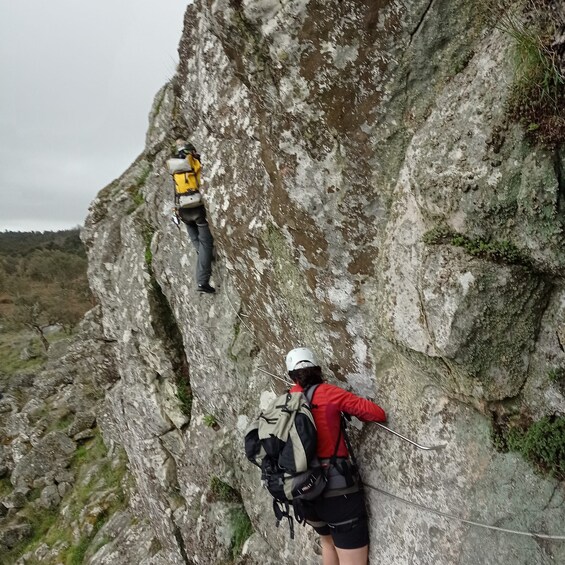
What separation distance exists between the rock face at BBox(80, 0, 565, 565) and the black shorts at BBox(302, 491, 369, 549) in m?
0.24

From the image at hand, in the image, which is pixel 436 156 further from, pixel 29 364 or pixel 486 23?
pixel 29 364

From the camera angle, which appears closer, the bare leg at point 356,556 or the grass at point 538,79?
the grass at point 538,79

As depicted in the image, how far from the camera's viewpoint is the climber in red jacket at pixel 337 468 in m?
6.18

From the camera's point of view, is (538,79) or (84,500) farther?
(84,500)

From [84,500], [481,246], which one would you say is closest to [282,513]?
[481,246]

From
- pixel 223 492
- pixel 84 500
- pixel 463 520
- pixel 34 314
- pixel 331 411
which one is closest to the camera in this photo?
pixel 463 520

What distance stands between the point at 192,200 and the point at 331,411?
216 inches

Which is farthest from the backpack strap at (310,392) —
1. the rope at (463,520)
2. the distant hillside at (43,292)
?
the distant hillside at (43,292)

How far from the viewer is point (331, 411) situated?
6.14 m

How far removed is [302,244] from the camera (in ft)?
23.2

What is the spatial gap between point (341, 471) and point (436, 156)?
164 inches

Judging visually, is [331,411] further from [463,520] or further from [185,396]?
[185,396]

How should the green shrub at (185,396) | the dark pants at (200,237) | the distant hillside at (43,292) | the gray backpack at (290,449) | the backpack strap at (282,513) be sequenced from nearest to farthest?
the gray backpack at (290,449), the backpack strap at (282,513), the dark pants at (200,237), the green shrub at (185,396), the distant hillside at (43,292)

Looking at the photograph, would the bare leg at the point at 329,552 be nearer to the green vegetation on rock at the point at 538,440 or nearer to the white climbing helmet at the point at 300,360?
the white climbing helmet at the point at 300,360
